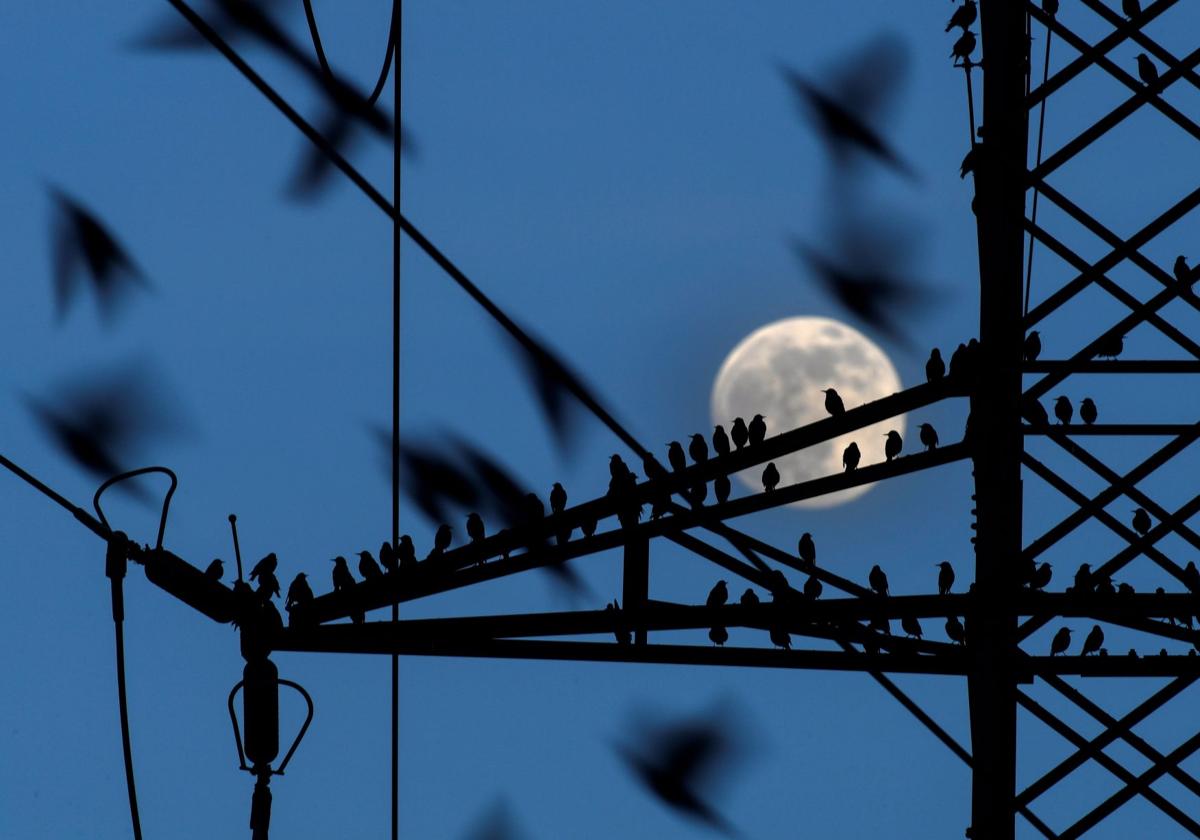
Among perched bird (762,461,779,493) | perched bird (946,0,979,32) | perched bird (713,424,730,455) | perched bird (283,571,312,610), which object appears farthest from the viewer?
perched bird (762,461,779,493)

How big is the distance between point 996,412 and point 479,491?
2132mm

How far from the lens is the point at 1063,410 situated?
1809 cm

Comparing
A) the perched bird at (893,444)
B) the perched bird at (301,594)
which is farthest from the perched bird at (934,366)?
the perched bird at (301,594)

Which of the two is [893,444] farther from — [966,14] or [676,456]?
[966,14]

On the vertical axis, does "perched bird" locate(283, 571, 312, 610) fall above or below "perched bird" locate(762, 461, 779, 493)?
below

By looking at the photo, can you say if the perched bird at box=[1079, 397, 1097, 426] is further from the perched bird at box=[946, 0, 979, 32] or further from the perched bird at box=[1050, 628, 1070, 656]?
the perched bird at box=[946, 0, 979, 32]

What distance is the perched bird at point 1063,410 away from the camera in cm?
1767

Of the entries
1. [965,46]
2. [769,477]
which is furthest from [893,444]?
[965,46]

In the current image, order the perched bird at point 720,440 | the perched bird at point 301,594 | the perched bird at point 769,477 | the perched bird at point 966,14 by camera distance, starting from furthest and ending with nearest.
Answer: the perched bird at point 769,477, the perched bird at point 720,440, the perched bird at point 966,14, the perched bird at point 301,594

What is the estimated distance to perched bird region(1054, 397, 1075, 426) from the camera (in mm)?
17672

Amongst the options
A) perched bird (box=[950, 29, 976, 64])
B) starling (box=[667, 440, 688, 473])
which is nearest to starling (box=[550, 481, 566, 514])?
starling (box=[667, 440, 688, 473])

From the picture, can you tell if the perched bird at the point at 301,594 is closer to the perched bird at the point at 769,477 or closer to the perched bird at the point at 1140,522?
the perched bird at the point at 769,477

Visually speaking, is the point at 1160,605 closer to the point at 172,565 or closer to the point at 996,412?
the point at 996,412

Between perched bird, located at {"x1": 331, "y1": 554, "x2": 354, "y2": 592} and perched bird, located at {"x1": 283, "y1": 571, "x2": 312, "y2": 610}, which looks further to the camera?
perched bird, located at {"x1": 331, "y1": 554, "x2": 354, "y2": 592}
